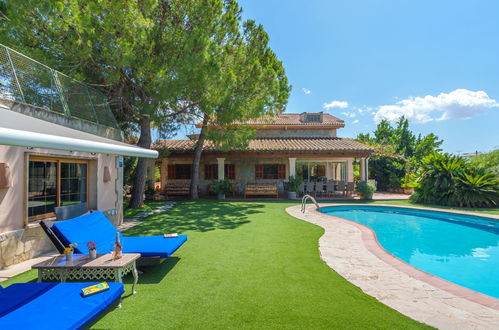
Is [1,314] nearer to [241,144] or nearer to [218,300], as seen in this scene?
[218,300]

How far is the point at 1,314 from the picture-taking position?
2471mm

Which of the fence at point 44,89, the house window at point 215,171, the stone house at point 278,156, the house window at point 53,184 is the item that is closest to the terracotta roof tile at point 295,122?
the stone house at point 278,156

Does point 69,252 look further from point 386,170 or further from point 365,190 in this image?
point 386,170

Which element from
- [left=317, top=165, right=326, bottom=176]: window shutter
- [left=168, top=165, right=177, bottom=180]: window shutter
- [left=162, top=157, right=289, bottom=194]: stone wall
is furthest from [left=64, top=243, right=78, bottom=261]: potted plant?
[left=317, top=165, right=326, bottom=176]: window shutter

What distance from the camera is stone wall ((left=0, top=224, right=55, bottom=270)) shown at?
16.3 feet

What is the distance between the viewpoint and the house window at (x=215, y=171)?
19156 millimetres

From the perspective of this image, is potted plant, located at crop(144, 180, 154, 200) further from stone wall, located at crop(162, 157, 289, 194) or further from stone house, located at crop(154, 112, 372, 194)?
stone wall, located at crop(162, 157, 289, 194)

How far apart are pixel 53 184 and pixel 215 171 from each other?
12906 mm

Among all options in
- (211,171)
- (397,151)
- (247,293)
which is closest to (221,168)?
(211,171)

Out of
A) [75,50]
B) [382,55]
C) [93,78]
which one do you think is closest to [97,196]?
[75,50]

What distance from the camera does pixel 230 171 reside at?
63.0 ft

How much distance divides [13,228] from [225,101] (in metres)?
9.92

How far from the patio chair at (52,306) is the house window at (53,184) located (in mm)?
3668

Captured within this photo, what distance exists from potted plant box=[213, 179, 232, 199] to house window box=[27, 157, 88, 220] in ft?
30.6
